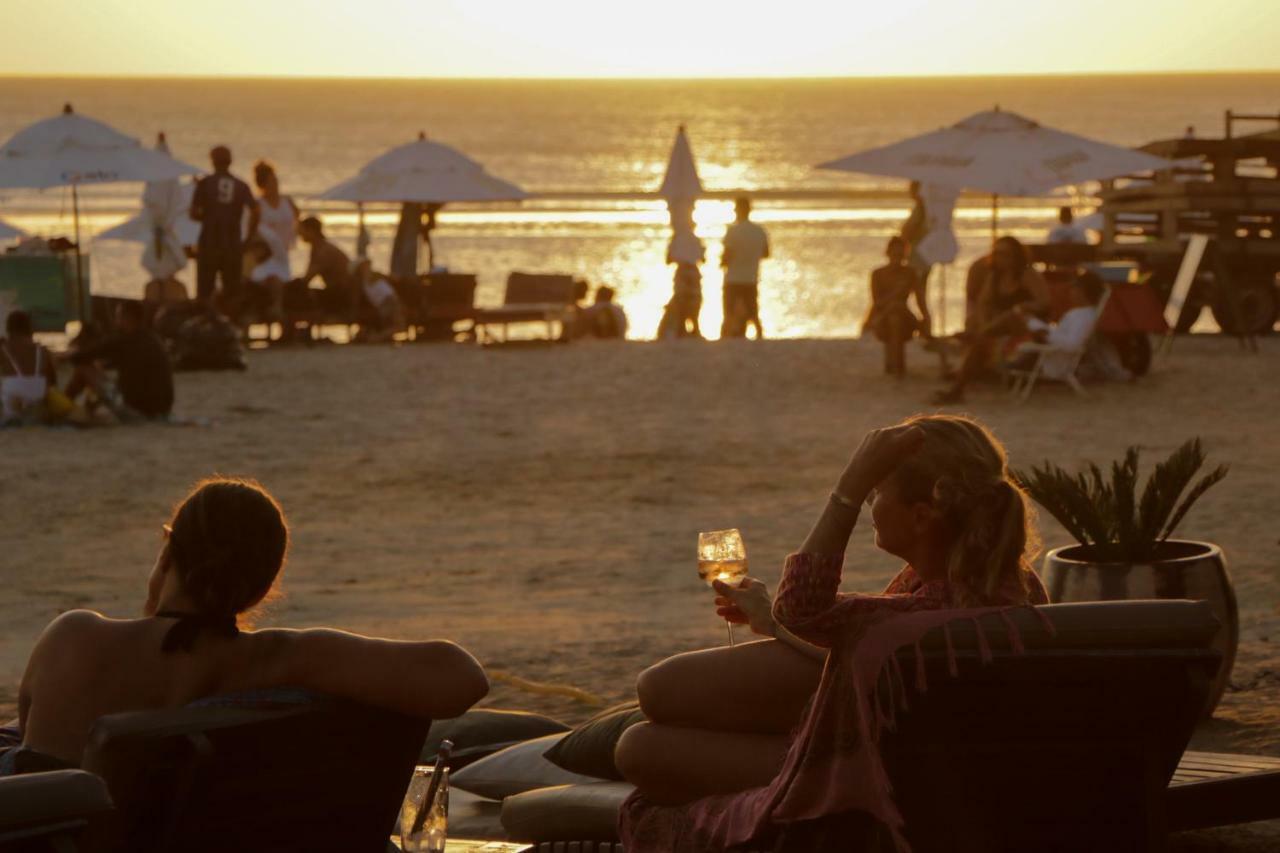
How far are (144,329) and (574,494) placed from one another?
4.07 m

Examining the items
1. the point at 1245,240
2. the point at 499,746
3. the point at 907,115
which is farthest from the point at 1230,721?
the point at 907,115

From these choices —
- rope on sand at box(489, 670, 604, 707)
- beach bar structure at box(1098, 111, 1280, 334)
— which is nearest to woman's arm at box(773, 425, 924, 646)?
rope on sand at box(489, 670, 604, 707)

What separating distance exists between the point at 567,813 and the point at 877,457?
4.51ft

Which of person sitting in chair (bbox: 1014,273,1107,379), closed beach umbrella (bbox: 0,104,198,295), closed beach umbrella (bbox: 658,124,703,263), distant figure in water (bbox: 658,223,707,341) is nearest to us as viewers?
person sitting in chair (bbox: 1014,273,1107,379)

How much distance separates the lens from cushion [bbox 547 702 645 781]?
173 inches

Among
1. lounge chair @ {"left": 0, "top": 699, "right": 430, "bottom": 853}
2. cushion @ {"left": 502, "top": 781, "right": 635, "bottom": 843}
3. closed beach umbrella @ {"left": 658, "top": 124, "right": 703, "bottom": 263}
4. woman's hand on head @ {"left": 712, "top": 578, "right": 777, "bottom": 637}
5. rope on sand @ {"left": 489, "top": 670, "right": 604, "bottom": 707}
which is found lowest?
rope on sand @ {"left": 489, "top": 670, "right": 604, "bottom": 707}

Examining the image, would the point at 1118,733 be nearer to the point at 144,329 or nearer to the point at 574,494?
the point at 574,494

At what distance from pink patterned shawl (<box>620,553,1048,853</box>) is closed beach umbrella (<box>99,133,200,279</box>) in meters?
16.5

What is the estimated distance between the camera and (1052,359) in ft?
48.3

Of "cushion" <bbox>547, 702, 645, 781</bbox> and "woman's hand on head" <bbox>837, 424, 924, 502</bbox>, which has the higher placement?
"woman's hand on head" <bbox>837, 424, 924, 502</bbox>

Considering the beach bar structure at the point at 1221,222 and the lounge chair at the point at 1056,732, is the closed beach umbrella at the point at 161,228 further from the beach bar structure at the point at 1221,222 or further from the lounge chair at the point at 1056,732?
the lounge chair at the point at 1056,732

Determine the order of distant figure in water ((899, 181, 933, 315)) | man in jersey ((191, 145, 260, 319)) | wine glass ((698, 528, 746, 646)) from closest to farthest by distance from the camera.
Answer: wine glass ((698, 528, 746, 646))
man in jersey ((191, 145, 260, 319))
distant figure in water ((899, 181, 933, 315))

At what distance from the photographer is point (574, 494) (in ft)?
37.4

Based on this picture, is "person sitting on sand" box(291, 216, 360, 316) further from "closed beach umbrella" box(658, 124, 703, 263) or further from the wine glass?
the wine glass
